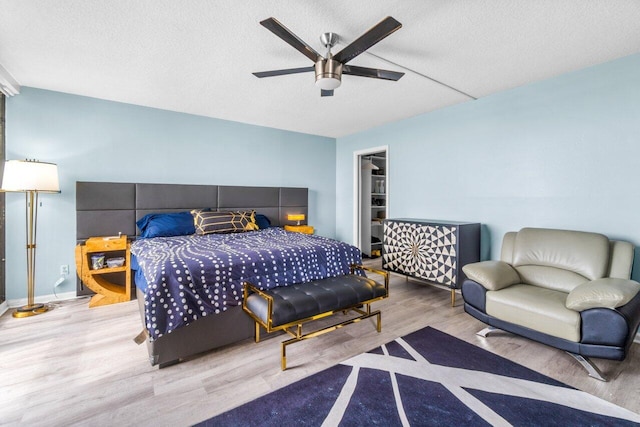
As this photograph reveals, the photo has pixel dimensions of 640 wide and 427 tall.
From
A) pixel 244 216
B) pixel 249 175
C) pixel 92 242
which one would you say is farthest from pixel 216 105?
pixel 92 242

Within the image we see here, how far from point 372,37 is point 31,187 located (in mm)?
3394

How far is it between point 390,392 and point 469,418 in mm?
441

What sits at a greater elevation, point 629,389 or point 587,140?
point 587,140

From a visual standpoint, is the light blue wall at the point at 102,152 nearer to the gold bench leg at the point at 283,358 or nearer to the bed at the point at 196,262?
the bed at the point at 196,262

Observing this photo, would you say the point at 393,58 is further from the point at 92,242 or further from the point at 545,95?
the point at 92,242

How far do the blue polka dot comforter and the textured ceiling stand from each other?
1.71 meters

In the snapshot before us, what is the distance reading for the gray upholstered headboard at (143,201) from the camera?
3.39 meters

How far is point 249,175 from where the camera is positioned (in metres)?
4.62

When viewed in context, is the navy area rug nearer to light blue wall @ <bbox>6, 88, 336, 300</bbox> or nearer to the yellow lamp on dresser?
the yellow lamp on dresser

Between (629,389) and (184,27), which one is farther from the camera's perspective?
(184,27)

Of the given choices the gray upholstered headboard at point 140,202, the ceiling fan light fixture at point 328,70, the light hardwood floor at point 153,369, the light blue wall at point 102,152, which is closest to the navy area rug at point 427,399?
the light hardwood floor at point 153,369

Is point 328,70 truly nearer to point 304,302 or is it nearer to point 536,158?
point 304,302

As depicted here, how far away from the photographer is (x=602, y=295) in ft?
6.22

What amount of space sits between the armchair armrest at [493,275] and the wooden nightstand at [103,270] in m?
3.70
